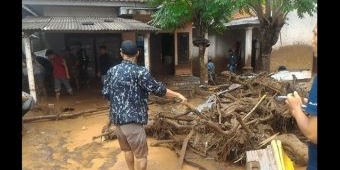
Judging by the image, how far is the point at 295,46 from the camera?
16859 mm

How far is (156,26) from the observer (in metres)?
13.4

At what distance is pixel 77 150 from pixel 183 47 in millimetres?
11521

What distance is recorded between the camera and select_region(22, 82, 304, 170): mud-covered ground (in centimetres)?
580

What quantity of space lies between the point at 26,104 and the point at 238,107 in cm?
499

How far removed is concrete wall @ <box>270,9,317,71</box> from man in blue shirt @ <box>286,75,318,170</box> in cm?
1560

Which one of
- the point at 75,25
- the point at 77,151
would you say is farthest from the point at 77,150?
the point at 75,25

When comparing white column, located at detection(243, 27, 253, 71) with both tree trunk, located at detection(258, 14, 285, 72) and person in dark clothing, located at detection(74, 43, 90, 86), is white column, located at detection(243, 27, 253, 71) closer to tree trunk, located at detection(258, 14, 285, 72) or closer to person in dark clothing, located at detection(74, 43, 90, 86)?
tree trunk, located at detection(258, 14, 285, 72)

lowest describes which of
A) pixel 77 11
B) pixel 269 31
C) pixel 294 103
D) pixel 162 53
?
pixel 294 103

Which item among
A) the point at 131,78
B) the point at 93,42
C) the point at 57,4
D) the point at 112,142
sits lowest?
the point at 112,142

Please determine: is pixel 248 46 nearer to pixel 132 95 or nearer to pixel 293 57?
pixel 293 57

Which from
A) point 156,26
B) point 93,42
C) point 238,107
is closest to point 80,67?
point 93,42
